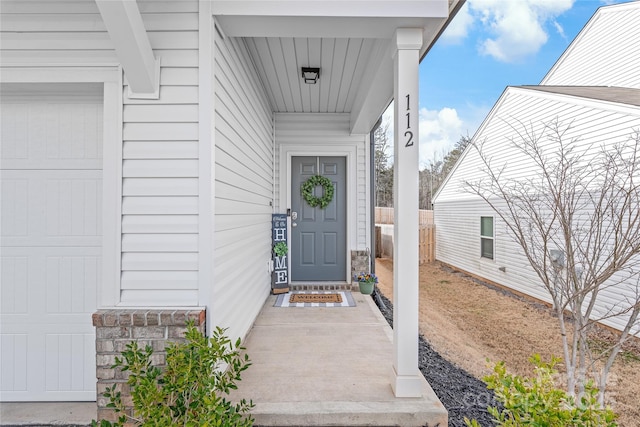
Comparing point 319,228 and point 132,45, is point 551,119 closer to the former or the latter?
point 319,228

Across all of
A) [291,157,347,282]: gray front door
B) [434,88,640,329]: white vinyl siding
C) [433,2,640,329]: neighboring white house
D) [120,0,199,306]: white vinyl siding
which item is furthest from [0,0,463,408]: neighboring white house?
[433,2,640,329]: neighboring white house

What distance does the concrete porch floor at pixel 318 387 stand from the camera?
68.6 inches

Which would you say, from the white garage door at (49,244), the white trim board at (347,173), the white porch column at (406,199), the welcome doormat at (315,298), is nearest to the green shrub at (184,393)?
the white garage door at (49,244)

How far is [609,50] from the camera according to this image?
23.6 feet

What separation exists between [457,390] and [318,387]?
1.23 meters

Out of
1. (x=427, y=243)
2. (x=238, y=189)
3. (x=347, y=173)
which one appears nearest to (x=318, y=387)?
(x=238, y=189)

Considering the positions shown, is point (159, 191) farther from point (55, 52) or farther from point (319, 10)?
point (319, 10)

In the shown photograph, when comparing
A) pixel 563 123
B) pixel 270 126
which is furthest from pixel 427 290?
pixel 270 126

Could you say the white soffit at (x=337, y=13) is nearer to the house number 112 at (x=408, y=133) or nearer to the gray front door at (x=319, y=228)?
the house number 112 at (x=408, y=133)

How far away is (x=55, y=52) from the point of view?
1.84 m

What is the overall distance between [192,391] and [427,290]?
6.38 m

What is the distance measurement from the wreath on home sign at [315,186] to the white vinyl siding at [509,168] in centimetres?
241

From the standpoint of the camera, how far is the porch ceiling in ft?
6.05

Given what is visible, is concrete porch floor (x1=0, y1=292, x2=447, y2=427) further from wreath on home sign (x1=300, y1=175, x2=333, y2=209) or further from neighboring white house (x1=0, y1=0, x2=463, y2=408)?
wreath on home sign (x1=300, y1=175, x2=333, y2=209)
